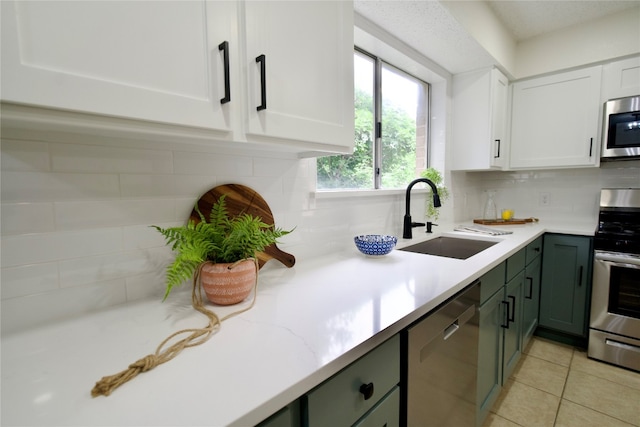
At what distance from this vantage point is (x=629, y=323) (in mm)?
1960

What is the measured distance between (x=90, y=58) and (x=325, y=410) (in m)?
0.87

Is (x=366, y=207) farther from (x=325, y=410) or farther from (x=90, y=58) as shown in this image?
(x=90, y=58)

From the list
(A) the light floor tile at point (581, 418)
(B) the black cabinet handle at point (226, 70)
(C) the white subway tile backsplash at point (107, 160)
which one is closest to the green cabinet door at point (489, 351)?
(A) the light floor tile at point (581, 418)

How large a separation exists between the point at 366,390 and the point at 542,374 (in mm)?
1972

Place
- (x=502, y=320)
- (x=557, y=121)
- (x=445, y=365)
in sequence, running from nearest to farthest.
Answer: (x=445, y=365), (x=502, y=320), (x=557, y=121)

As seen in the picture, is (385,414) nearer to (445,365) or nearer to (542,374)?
(445,365)

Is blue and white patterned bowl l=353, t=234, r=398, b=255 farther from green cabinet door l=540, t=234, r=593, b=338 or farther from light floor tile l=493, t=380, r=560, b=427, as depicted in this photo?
green cabinet door l=540, t=234, r=593, b=338

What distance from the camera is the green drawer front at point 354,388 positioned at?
616 mm

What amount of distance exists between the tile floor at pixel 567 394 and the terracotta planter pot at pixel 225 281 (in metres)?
1.57

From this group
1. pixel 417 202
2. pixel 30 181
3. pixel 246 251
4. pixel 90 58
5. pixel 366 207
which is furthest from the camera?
pixel 417 202

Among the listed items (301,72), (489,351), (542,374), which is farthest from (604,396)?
(301,72)

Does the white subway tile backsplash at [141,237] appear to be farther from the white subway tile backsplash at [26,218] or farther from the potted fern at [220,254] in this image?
the white subway tile backsplash at [26,218]

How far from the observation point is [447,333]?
1071 mm

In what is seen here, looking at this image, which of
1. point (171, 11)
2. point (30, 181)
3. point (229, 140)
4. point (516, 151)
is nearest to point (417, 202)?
point (516, 151)
